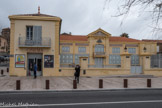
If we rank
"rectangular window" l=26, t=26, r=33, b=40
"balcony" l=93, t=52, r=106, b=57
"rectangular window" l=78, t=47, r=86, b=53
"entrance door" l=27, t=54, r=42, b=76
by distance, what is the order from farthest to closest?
"balcony" l=93, t=52, r=106, b=57
"rectangular window" l=78, t=47, r=86, b=53
"rectangular window" l=26, t=26, r=33, b=40
"entrance door" l=27, t=54, r=42, b=76

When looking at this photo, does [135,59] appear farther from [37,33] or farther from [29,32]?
[29,32]

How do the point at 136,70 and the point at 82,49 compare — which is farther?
the point at 82,49

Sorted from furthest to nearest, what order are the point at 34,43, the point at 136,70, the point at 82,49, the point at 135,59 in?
the point at 135,59 < the point at 82,49 < the point at 136,70 < the point at 34,43

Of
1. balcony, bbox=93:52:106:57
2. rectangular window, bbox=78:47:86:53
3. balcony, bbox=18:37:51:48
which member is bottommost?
balcony, bbox=93:52:106:57

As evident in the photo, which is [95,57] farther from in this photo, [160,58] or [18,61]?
[18,61]

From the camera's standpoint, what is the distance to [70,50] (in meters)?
29.0

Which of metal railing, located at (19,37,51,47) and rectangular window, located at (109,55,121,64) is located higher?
metal railing, located at (19,37,51,47)

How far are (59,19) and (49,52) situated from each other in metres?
4.23

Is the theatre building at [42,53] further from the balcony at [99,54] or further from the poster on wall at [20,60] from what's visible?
the balcony at [99,54]

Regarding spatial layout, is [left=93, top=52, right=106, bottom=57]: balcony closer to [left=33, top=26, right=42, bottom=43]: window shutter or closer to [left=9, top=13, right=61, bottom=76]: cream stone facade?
[left=9, top=13, right=61, bottom=76]: cream stone facade

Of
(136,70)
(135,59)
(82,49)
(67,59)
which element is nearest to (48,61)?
(67,59)

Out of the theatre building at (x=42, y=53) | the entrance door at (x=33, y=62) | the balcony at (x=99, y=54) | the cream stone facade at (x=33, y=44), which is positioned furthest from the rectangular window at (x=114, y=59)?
the entrance door at (x=33, y=62)

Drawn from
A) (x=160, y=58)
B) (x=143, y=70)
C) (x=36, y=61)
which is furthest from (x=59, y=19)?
(x=160, y=58)

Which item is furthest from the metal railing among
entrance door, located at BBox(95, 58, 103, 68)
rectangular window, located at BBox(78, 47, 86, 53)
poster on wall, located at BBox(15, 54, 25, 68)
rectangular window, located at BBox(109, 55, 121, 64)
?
rectangular window, located at BBox(109, 55, 121, 64)
